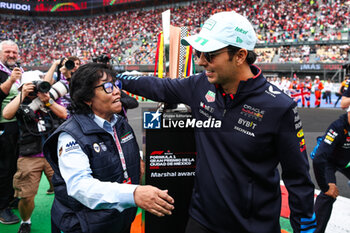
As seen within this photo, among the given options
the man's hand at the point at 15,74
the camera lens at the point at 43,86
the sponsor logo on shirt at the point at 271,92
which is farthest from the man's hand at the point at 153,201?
the man's hand at the point at 15,74

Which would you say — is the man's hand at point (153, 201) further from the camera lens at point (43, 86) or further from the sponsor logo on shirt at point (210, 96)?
the camera lens at point (43, 86)

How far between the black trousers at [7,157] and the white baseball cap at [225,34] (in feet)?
9.86

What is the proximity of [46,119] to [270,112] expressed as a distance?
2.73m

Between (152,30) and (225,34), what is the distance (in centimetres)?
3659

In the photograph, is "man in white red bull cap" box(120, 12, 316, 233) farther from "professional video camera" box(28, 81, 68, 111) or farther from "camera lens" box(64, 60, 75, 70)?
"camera lens" box(64, 60, 75, 70)

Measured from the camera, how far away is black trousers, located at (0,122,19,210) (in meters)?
3.72

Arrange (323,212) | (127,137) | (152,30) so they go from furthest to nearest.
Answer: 1. (152,30)
2. (323,212)
3. (127,137)

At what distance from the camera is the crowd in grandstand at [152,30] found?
2688cm

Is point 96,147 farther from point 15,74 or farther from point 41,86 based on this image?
point 15,74

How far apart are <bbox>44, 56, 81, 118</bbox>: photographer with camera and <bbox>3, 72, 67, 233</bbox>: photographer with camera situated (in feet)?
0.91

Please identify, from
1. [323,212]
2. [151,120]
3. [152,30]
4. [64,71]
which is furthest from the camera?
[152,30]

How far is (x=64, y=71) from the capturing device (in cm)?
371

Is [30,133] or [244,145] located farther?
[30,133]

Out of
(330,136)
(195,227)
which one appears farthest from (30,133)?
(330,136)
